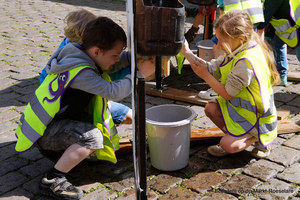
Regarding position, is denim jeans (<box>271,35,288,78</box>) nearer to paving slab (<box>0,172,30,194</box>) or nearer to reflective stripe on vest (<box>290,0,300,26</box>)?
reflective stripe on vest (<box>290,0,300,26</box>)

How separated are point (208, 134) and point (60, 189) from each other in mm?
1343

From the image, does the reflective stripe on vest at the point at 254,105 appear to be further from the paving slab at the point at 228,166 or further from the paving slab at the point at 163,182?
the paving slab at the point at 163,182

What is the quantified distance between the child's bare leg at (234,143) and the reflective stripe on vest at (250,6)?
132 cm

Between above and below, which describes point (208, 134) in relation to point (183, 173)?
above

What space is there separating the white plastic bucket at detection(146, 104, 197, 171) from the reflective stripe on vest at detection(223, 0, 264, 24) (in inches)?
49.3

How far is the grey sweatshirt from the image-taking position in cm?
223

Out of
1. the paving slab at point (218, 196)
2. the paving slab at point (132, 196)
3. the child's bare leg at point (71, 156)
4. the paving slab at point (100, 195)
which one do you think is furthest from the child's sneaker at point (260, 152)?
the child's bare leg at point (71, 156)

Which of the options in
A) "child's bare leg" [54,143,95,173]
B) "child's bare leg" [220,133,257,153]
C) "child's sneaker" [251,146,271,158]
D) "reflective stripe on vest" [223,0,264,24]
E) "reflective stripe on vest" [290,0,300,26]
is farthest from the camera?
"reflective stripe on vest" [290,0,300,26]

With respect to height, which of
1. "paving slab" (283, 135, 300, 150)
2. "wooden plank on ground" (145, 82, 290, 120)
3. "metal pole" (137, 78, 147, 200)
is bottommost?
"paving slab" (283, 135, 300, 150)

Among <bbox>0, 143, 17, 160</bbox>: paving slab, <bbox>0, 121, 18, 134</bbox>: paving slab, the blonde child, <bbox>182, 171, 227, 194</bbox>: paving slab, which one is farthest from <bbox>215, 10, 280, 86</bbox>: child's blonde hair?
<bbox>0, 121, 18, 134</bbox>: paving slab

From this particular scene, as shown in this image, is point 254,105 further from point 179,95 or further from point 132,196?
point 179,95

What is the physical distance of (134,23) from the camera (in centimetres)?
158

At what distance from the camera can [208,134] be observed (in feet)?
9.75

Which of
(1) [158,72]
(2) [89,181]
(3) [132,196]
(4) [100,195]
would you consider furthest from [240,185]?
(1) [158,72]
